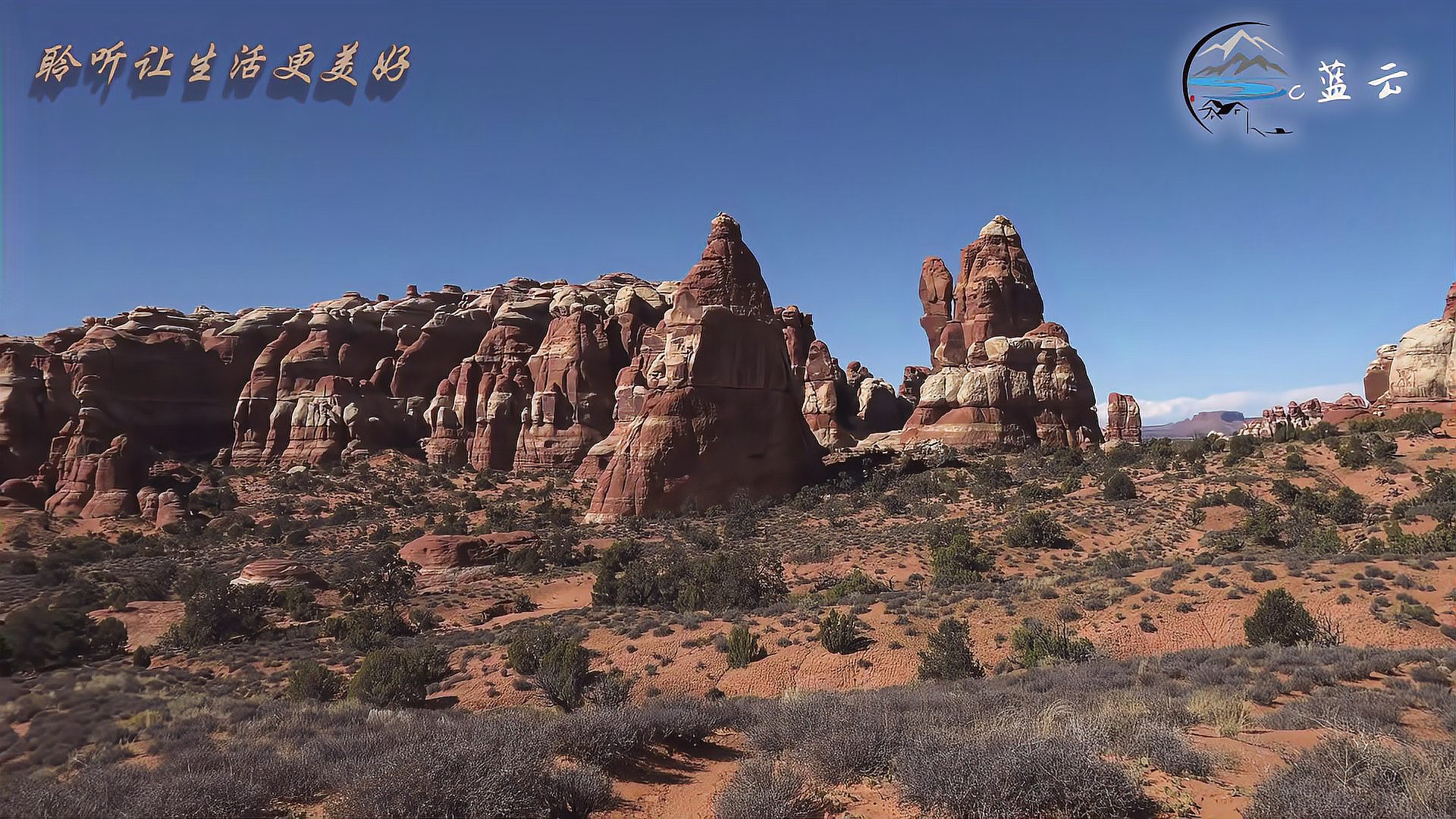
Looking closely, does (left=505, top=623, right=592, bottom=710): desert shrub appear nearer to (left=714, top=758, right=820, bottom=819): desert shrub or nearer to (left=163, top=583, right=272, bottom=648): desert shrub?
(left=714, top=758, right=820, bottom=819): desert shrub

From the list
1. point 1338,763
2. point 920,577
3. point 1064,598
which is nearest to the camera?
point 1338,763

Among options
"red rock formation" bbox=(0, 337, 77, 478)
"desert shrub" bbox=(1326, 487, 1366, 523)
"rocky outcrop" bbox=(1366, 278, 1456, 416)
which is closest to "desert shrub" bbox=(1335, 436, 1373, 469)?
"desert shrub" bbox=(1326, 487, 1366, 523)

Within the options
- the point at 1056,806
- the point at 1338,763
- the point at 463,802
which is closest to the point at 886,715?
the point at 1056,806

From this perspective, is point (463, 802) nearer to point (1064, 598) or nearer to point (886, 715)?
point (886, 715)

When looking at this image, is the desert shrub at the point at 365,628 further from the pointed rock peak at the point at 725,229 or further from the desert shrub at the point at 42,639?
the pointed rock peak at the point at 725,229

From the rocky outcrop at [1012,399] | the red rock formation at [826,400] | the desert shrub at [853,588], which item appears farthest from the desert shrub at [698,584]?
the red rock formation at [826,400]

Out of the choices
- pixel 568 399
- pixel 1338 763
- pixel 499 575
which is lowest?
pixel 499 575

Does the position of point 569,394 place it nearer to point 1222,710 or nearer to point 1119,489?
point 1119,489
